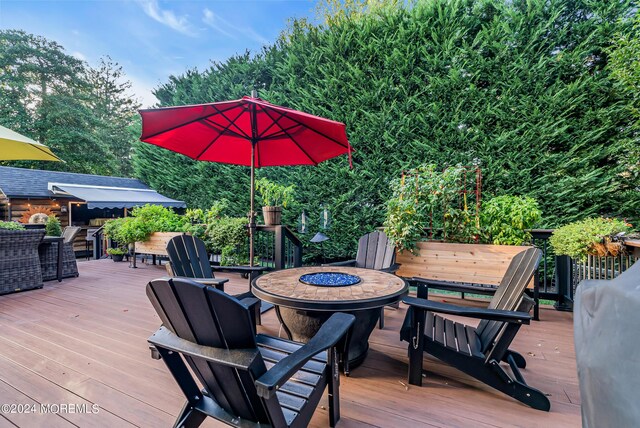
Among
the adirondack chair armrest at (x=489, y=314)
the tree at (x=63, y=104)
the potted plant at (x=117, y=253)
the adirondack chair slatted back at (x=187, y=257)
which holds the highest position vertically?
the tree at (x=63, y=104)

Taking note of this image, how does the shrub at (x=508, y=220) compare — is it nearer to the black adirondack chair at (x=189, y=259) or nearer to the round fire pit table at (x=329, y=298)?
the round fire pit table at (x=329, y=298)

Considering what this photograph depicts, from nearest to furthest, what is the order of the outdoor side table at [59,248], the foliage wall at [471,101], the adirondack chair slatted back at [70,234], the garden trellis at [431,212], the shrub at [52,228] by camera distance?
the garden trellis at [431,212]
the foliage wall at [471,101]
the outdoor side table at [59,248]
the adirondack chair slatted back at [70,234]
the shrub at [52,228]

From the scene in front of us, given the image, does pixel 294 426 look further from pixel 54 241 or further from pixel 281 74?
pixel 281 74

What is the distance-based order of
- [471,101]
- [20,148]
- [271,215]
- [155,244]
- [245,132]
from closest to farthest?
1. [245,132]
2. [20,148]
3. [271,215]
4. [471,101]
5. [155,244]

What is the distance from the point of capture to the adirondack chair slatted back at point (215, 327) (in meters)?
1.03

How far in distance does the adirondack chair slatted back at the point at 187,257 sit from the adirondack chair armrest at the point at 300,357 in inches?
67.0

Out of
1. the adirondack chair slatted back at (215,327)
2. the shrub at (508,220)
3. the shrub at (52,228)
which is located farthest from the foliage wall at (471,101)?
the adirondack chair slatted back at (215,327)

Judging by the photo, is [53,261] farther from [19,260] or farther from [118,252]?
[118,252]

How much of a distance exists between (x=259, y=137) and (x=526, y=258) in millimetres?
3105

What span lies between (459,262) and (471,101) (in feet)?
9.85

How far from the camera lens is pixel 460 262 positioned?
3.44 m

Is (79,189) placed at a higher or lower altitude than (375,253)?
higher

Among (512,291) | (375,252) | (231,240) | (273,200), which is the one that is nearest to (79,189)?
(231,240)

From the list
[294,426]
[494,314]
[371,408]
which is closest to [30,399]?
[294,426]
